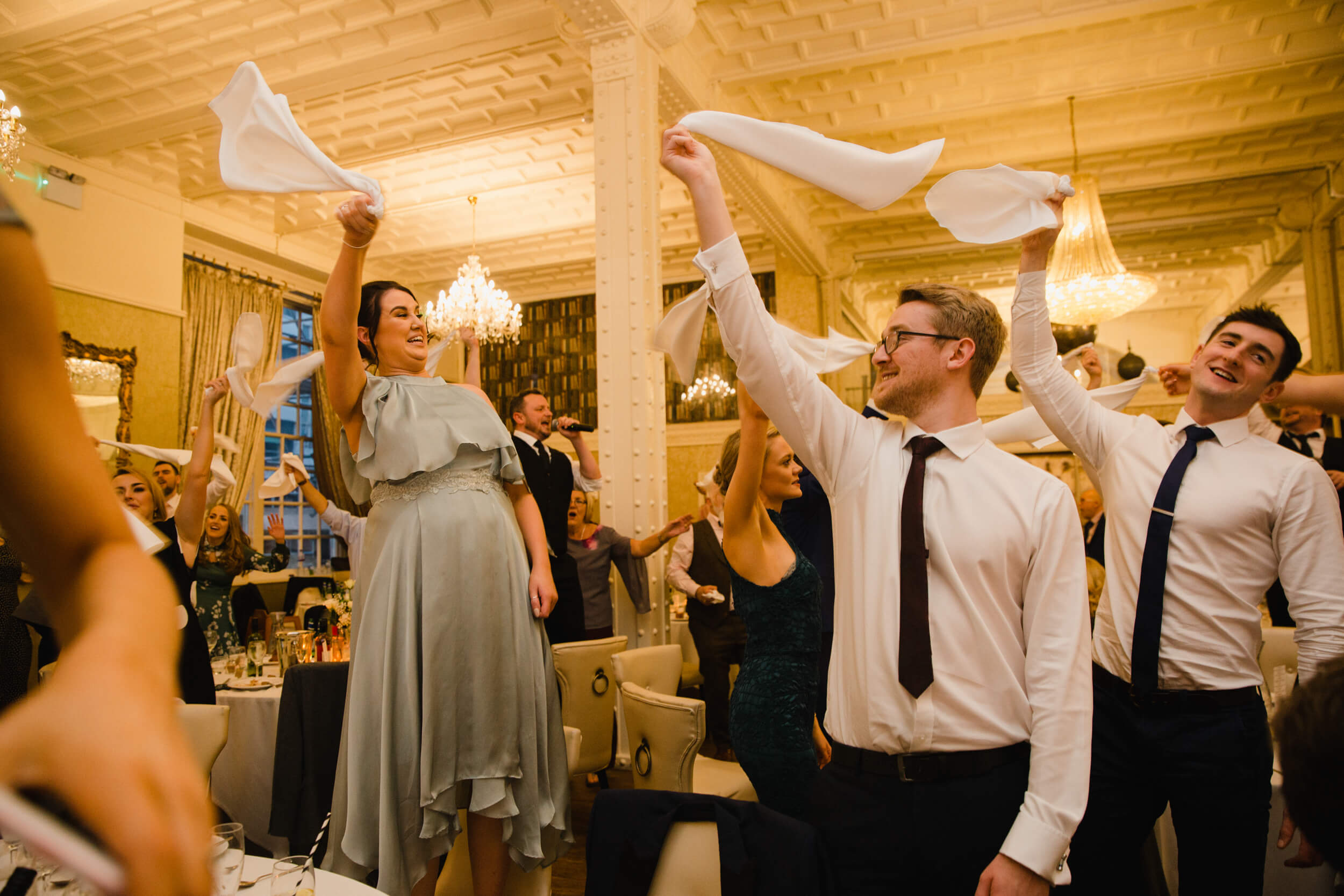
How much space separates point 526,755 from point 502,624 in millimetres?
347

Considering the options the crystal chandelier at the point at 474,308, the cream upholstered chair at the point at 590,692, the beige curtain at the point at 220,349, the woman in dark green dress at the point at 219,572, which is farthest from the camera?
the beige curtain at the point at 220,349

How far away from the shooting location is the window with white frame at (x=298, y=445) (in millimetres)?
10094

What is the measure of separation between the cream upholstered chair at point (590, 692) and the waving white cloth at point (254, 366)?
1694 millimetres

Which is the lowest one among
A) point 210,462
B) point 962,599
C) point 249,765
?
point 249,765

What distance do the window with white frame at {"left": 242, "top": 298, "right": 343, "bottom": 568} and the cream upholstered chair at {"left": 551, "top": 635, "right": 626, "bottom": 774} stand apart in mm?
7488

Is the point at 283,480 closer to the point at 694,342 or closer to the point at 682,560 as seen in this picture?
the point at 682,560

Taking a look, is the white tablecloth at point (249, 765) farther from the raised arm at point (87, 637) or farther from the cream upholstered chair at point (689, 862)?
the raised arm at point (87, 637)

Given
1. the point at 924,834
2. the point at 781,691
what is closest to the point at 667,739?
the point at 781,691

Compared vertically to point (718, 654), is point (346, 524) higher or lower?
higher

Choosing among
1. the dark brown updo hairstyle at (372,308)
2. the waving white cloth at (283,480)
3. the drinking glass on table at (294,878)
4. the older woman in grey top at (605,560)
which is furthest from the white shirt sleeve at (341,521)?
the drinking glass on table at (294,878)

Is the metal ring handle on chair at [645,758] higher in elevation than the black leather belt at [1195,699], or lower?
lower

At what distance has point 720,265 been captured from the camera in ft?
4.60

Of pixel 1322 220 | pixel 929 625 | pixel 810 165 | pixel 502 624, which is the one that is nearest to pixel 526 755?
pixel 502 624

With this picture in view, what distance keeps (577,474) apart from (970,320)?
376 centimetres
